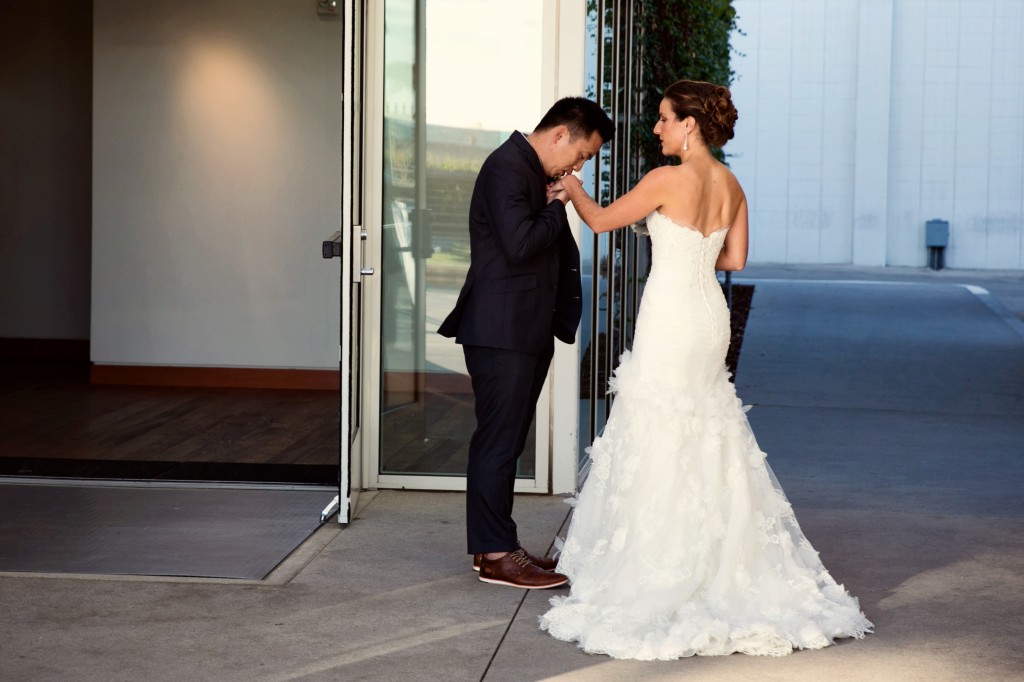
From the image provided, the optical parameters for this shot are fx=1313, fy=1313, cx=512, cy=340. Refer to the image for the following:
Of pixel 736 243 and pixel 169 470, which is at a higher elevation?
pixel 736 243

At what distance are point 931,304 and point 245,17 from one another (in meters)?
9.58

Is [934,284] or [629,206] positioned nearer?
[629,206]

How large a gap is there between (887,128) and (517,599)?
2034 cm

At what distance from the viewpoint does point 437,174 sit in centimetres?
566

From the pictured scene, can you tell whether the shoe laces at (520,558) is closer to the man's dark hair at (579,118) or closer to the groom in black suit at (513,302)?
the groom in black suit at (513,302)

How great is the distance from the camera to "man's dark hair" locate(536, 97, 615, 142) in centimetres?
427

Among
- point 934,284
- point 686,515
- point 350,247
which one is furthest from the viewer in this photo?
point 934,284

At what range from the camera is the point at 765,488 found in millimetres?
4160

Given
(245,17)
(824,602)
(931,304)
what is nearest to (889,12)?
(931,304)

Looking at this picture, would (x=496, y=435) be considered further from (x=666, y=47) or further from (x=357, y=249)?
(x=666, y=47)

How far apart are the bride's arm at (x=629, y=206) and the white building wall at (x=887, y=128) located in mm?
19408

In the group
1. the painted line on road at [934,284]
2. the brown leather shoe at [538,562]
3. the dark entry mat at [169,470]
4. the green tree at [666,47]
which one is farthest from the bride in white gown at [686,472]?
the painted line on road at [934,284]

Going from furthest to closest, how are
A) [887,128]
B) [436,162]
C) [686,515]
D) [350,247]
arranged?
1. [887,128]
2. [436,162]
3. [350,247]
4. [686,515]

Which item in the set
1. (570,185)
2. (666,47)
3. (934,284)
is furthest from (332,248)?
(934,284)
